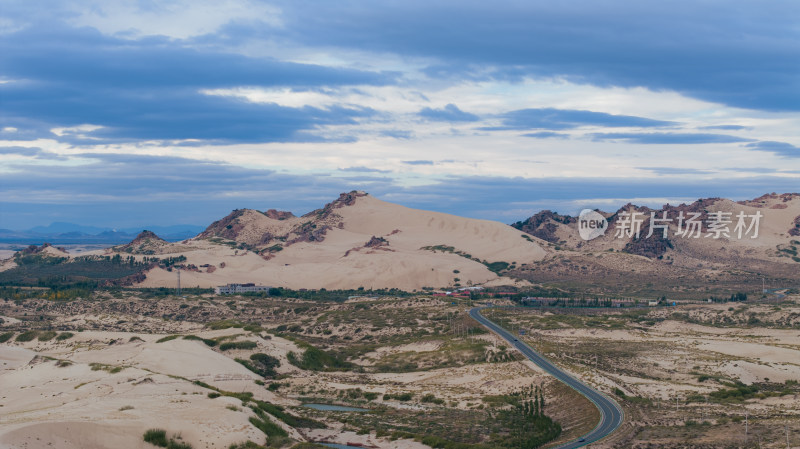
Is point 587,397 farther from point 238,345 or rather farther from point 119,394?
point 238,345

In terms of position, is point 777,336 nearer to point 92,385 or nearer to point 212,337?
point 212,337

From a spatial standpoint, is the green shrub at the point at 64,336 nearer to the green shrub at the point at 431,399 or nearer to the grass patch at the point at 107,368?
the grass patch at the point at 107,368

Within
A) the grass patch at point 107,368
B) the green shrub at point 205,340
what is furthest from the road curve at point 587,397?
the grass patch at point 107,368

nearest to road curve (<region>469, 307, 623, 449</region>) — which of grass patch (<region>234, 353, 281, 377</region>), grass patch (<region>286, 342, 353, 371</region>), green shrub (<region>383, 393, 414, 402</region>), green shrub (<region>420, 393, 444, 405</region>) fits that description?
green shrub (<region>420, 393, 444, 405</region>)

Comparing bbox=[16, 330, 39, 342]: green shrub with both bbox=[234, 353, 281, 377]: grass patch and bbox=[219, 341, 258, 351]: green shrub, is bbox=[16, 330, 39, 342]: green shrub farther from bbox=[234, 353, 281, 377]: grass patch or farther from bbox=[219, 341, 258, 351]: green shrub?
bbox=[234, 353, 281, 377]: grass patch

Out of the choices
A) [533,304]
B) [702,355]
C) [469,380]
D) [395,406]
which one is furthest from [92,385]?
[533,304]

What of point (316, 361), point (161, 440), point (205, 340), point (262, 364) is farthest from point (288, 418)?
point (205, 340)

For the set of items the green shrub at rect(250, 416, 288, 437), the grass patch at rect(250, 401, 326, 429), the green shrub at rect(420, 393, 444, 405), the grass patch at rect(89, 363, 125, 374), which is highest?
the grass patch at rect(89, 363, 125, 374)

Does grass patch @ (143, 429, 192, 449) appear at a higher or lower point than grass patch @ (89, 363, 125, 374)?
higher
